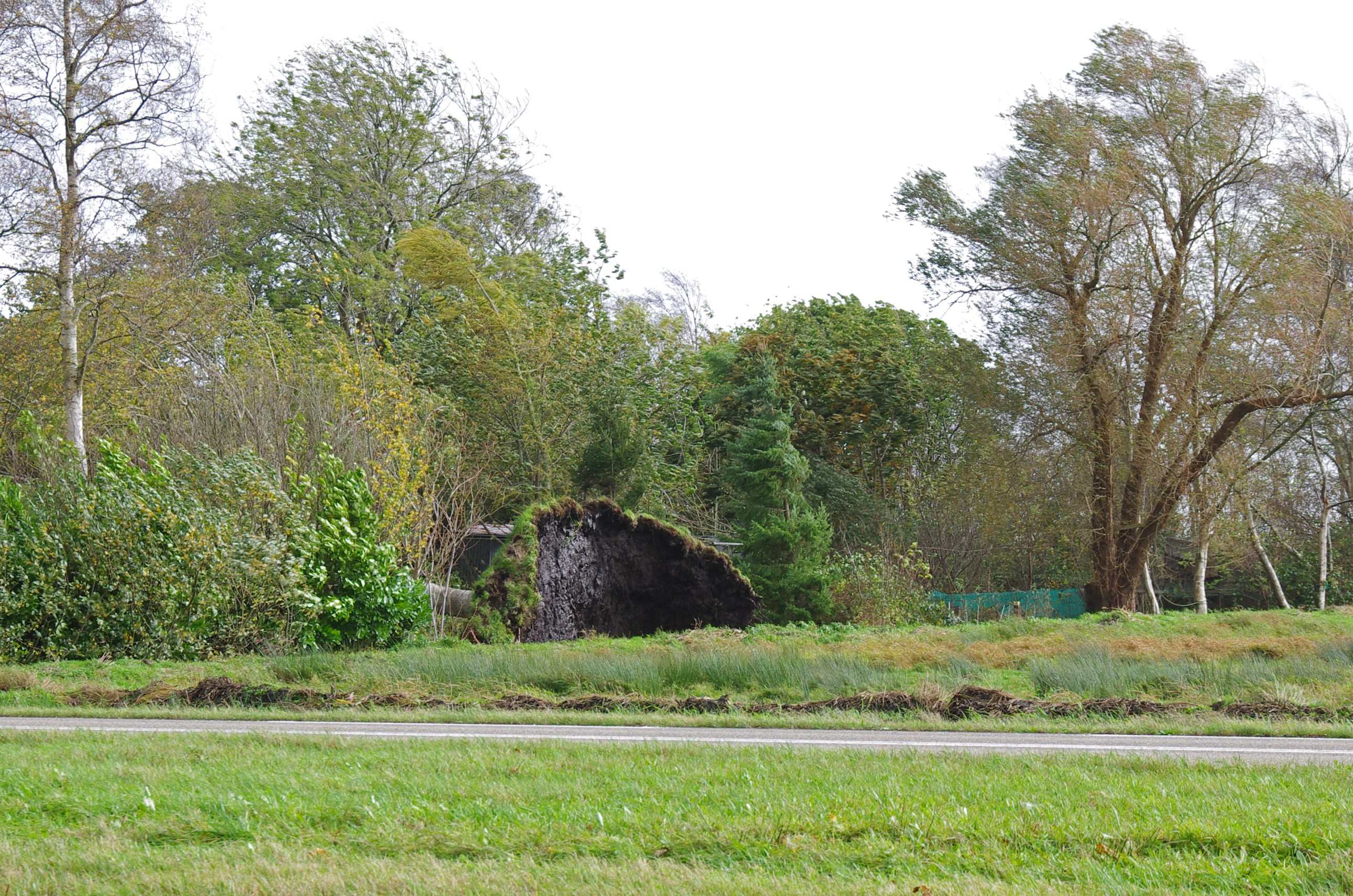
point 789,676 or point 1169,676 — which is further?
point 789,676

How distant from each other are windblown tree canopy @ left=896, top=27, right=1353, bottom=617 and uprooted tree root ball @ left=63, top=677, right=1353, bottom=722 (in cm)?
1561

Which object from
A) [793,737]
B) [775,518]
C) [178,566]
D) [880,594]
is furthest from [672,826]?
[880,594]

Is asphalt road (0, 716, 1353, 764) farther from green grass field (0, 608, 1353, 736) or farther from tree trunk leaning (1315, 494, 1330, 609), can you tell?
tree trunk leaning (1315, 494, 1330, 609)

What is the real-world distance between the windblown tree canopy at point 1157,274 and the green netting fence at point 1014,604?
1410 millimetres

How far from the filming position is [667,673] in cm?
1304

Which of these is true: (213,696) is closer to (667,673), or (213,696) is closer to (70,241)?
(667,673)

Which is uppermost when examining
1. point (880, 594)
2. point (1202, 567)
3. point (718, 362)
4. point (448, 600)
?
point (718, 362)

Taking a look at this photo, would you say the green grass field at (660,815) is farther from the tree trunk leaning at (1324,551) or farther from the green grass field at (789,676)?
the tree trunk leaning at (1324,551)

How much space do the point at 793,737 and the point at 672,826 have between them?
375 centimetres

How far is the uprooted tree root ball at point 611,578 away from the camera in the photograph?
18.8 meters

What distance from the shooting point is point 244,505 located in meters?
16.5

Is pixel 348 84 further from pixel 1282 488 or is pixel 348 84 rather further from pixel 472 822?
pixel 472 822

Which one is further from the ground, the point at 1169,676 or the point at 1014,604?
the point at 1014,604

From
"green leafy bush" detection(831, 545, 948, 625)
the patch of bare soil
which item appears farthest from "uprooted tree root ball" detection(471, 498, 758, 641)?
the patch of bare soil
